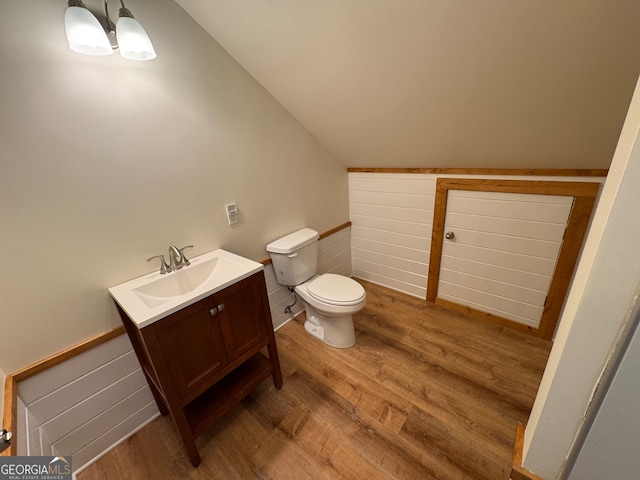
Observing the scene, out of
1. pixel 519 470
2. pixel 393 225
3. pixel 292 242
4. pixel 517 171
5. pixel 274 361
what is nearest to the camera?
pixel 519 470

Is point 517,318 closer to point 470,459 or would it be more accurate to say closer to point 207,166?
point 470,459

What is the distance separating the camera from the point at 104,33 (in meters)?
0.95

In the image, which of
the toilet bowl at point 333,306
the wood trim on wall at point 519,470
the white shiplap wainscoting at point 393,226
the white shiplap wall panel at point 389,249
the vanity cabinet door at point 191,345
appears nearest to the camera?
the wood trim on wall at point 519,470

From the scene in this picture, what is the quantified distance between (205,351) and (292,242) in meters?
0.88

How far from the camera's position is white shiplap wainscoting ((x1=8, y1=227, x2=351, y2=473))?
3.52 ft

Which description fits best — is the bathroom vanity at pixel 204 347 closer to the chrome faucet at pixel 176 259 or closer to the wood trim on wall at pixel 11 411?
the chrome faucet at pixel 176 259

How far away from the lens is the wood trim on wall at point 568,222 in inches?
59.0

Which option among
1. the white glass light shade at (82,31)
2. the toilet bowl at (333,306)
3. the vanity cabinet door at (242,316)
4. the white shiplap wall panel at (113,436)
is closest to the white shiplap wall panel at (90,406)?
the white shiplap wall panel at (113,436)

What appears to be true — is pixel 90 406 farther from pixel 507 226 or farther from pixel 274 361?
pixel 507 226

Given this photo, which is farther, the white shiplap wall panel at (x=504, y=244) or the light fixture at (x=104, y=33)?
the white shiplap wall panel at (x=504, y=244)

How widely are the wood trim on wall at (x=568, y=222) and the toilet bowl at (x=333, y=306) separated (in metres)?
0.87

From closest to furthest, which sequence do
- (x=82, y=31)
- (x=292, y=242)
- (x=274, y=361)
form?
(x=82, y=31)
(x=274, y=361)
(x=292, y=242)

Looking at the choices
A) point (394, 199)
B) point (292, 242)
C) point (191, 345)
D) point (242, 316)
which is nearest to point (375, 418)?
point (242, 316)

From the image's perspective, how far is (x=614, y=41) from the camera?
858 millimetres
